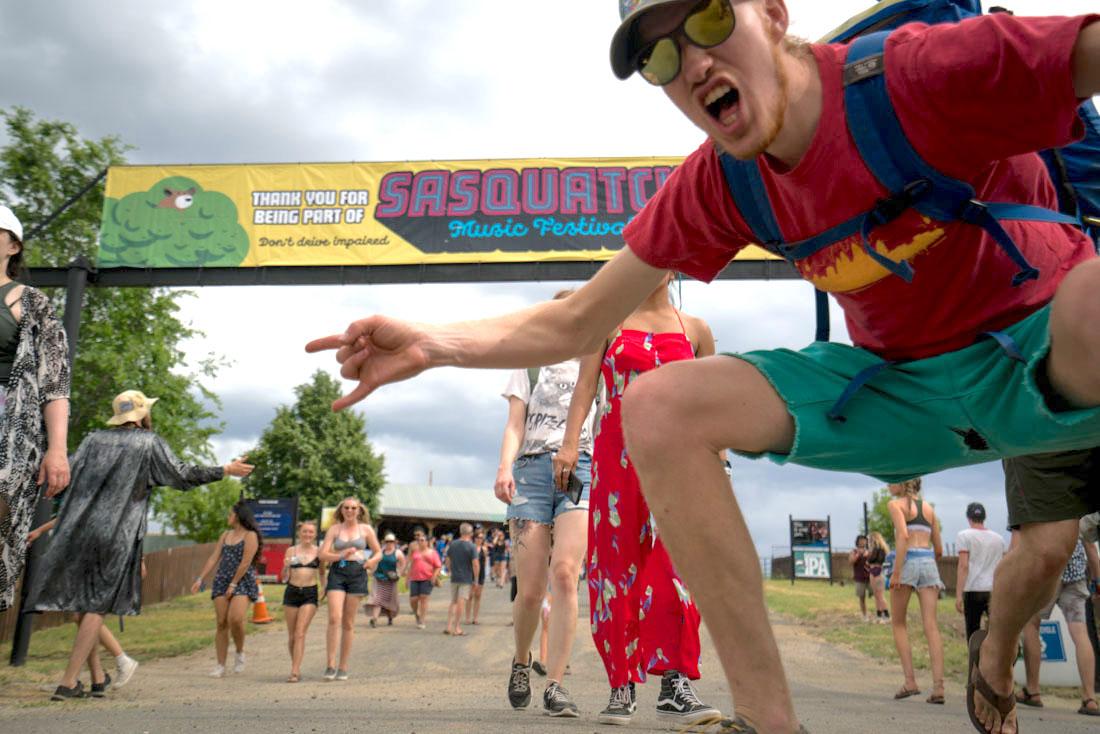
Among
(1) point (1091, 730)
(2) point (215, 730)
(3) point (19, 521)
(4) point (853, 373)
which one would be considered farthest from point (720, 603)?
(1) point (1091, 730)

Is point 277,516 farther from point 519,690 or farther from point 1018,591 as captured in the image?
point 1018,591

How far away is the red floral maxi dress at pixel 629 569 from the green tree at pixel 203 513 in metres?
26.6

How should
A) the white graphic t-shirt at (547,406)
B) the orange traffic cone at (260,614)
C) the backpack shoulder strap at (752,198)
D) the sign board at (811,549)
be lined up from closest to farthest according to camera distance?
the backpack shoulder strap at (752,198) → the white graphic t-shirt at (547,406) → the orange traffic cone at (260,614) → the sign board at (811,549)

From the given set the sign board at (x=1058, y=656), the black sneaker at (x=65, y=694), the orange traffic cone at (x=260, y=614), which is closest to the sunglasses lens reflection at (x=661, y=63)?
the black sneaker at (x=65, y=694)

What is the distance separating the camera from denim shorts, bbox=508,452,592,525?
510cm

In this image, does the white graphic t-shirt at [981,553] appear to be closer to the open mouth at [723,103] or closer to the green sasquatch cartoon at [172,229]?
the open mouth at [723,103]

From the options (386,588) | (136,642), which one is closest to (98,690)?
(136,642)

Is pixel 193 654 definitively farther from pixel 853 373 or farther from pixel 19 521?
pixel 853 373

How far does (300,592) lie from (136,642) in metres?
3.62

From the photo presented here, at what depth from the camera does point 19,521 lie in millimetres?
4008

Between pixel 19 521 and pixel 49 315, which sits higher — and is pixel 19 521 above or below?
below

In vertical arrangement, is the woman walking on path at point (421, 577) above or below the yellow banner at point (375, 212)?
below

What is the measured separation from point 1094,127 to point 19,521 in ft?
14.7

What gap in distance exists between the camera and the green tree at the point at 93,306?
2108cm
